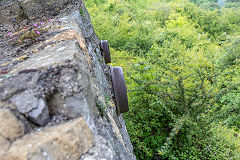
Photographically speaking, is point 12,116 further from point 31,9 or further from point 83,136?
point 31,9

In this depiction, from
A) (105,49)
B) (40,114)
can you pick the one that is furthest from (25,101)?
(105,49)

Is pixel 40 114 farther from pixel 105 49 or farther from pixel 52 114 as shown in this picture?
pixel 105 49

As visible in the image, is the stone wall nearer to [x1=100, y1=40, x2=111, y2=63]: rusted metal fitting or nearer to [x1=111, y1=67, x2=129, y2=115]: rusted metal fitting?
[x1=111, y1=67, x2=129, y2=115]: rusted metal fitting

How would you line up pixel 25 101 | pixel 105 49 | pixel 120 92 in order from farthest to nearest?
pixel 105 49, pixel 120 92, pixel 25 101

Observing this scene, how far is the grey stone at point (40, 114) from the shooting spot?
0.93 meters

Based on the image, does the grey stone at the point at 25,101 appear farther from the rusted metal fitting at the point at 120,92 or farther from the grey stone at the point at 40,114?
the rusted metal fitting at the point at 120,92

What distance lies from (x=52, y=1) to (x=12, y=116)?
2.36 meters

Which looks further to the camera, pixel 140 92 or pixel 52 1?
pixel 140 92

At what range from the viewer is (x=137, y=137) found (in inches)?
196

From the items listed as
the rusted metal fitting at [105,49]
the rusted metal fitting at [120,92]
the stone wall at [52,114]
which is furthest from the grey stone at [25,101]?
the rusted metal fitting at [105,49]

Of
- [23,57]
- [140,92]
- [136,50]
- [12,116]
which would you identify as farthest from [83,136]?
[136,50]

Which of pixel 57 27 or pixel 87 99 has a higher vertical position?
pixel 57 27

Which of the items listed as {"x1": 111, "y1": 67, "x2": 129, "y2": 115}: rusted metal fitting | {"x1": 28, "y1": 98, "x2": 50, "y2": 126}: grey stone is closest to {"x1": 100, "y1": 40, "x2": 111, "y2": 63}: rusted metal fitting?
{"x1": 111, "y1": 67, "x2": 129, "y2": 115}: rusted metal fitting

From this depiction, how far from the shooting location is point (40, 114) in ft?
3.13
